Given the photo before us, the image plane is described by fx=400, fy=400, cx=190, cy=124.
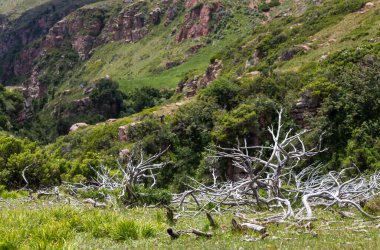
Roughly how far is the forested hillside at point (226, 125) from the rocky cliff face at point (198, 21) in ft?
1.23

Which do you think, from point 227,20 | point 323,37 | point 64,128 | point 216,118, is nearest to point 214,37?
point 227,20

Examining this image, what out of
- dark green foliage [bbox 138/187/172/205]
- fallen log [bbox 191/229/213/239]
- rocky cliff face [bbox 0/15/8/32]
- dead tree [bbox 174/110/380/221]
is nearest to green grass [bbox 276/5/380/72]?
dark green foliage [bbox 138/187/172/205]

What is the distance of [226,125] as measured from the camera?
28.2 meters

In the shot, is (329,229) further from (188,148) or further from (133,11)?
(133,11)

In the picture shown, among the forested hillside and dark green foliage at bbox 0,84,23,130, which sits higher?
the forested hillside

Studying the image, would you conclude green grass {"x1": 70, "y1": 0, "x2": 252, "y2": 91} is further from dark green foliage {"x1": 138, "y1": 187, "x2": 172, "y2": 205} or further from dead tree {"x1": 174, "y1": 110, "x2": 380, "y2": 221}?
dead tree {"x1": 174, "y1": 110, "x2": 380, "y2": 221}

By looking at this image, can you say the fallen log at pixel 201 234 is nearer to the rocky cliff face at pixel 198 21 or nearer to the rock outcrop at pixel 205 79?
the rock outcrop at pixel 205 79

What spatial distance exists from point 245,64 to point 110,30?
111407 mm

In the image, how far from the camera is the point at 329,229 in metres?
6.38

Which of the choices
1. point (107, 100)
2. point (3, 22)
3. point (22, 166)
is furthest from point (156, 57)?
point (3, 22)

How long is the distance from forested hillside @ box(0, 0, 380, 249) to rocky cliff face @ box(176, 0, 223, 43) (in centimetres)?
37

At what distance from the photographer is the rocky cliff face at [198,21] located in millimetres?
107375

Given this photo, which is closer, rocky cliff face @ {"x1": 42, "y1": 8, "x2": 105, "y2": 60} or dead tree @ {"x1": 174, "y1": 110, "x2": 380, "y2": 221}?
dead tree @ {"x1": 174, "y1": 110, "x2": 380, "y2": 221}

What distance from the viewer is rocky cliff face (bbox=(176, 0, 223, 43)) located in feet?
352
